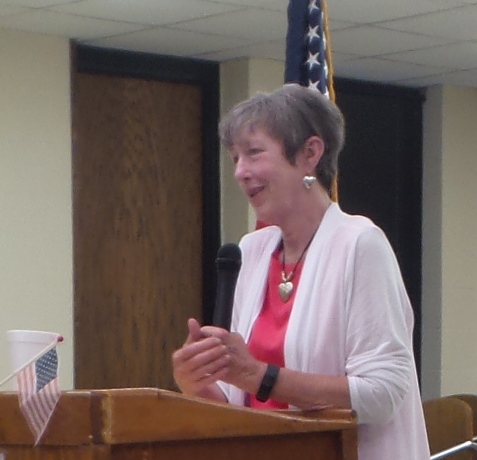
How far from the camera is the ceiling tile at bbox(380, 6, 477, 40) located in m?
5.52

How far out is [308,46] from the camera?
3.08 m

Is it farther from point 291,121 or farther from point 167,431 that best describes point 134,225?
point 167,431

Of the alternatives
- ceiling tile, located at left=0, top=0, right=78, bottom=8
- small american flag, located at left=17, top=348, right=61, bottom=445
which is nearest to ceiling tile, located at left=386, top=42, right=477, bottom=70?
ceiling tile, located at left=0, top=0, right=78, bottom=8

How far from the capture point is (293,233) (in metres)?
1.90

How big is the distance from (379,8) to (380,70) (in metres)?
1.71

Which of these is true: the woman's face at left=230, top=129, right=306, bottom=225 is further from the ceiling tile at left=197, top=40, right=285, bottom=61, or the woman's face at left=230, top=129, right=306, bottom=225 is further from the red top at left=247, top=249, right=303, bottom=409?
the ceiling tile at left=197, top=40, right=285, bottom=61

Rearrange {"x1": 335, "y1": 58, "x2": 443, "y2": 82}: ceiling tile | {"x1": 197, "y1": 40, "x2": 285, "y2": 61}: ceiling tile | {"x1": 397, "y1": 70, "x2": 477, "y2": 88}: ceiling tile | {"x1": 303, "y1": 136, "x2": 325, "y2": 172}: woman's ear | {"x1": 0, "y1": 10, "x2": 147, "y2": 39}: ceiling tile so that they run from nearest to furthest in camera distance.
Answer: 1. {"x1": 303, "y1": 136, "x2": 325, "y2": 172}: woman's ear
2. {"x1": 0, "y1": 10, "x2": 147, "y2": 39}: ceiling tile
3. {"x1": 197, "y1": 40, "x2": 285, "y2": 61}: ceiling tile
4. {"x1": 335, "y1": 58, "x2": 443, "y2": 82}: ceiling tile
5. {"x1": 397, "y1": 70, "x2": 477, "y2": 88}: ceiling tile

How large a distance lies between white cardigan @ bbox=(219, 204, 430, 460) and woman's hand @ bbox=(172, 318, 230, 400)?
0.16 metres

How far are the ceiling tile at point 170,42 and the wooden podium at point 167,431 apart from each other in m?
4.46

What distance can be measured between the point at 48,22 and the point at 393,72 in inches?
97.5

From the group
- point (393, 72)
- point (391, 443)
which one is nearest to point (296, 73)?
point (391, 443)

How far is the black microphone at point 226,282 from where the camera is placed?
5.75 feet

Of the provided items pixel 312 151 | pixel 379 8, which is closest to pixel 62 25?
pixel 379 8

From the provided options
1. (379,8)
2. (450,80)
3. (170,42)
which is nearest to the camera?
(379,8)
